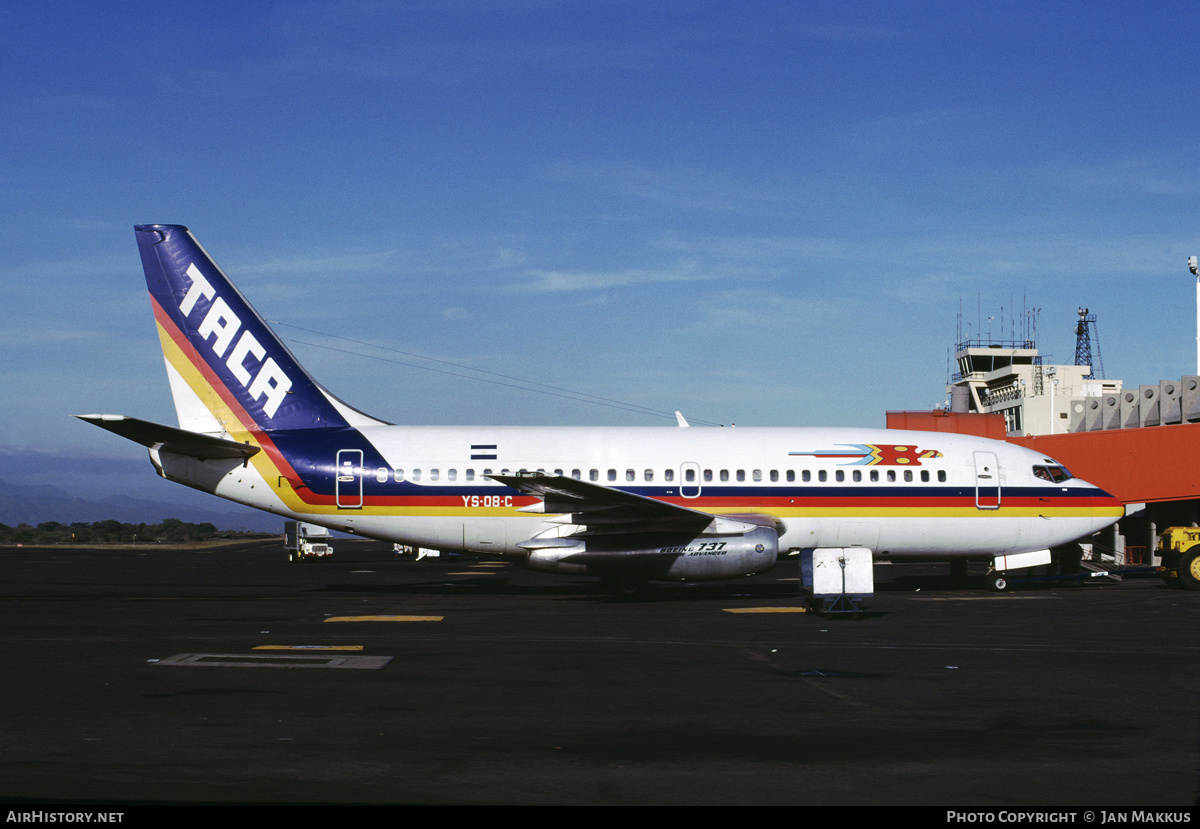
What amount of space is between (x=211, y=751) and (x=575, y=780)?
3304 mm

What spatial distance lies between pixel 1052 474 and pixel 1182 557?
415 centimetres

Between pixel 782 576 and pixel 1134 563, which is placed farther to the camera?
pixel 1134 563

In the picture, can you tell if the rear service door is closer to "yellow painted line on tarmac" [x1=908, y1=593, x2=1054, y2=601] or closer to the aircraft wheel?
"yellow painted line on tarmac" [x1=908, y1=593, x2=1054, y2=601]

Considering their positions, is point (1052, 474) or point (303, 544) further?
point (303, 544)

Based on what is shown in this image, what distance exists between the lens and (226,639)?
16.9 m

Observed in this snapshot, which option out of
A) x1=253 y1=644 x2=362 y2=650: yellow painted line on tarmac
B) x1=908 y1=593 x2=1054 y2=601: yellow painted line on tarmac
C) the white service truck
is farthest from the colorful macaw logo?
the white service truck

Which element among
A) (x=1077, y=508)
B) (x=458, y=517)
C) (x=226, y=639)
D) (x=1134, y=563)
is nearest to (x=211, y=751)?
(x=226, y=639)

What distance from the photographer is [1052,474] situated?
27.6 m

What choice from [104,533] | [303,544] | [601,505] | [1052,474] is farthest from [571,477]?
[104,533]

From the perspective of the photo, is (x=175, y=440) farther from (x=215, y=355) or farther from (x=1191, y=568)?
(x=1191, y=568)

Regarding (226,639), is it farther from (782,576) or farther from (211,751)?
(782,576)

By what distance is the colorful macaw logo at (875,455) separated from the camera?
26703 mm

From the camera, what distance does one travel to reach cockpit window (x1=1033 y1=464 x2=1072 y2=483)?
27484 millimetres

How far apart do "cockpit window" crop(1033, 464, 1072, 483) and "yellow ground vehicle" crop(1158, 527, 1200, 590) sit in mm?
3599
